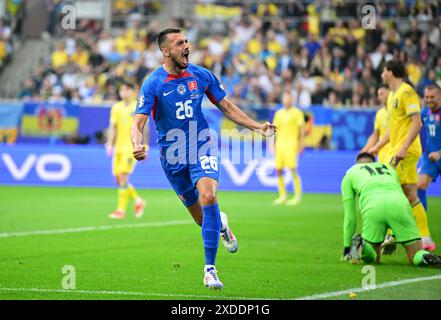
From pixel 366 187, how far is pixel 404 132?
1584 millimetres

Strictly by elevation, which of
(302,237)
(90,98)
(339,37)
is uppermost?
(339,37)

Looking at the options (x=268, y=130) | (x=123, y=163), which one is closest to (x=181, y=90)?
(x=268, y=130)

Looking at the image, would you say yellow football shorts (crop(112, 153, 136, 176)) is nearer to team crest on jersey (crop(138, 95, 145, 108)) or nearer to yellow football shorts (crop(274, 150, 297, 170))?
yellow football shorts (crop(274, 150, 297, 170))

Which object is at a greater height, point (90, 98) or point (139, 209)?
point (90, 98)

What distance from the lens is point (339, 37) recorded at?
27.9 metres

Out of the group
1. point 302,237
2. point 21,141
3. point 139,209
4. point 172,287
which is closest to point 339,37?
point 21,141

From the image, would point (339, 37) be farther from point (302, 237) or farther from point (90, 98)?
point (302, 237)

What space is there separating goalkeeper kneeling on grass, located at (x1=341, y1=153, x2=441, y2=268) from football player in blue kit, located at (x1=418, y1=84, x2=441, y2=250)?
7.20 ft

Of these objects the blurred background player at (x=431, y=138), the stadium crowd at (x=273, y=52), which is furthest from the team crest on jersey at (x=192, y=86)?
the stadium crowd at (x=273, y=52)

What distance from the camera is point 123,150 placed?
17875mm

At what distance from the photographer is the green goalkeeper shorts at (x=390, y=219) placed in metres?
10.5

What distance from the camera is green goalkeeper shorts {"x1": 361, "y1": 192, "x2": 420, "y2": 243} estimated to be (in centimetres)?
1051

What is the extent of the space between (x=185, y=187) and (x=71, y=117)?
56.7 ft

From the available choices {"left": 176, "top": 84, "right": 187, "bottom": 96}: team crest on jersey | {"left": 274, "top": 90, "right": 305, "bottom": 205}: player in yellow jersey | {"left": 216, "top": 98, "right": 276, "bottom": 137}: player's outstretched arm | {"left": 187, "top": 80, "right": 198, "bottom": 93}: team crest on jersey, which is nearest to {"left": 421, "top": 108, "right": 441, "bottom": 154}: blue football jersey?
{"left": 216, "top": 98, "right": 276, "bottom": 137}: player's outstretched arm
